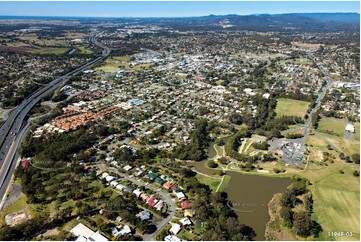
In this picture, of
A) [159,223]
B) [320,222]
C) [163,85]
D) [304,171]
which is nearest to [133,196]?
[159,223]

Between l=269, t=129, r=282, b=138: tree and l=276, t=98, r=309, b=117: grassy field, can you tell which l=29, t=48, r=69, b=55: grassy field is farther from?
l=269, t=129, r=282, b=138: tree

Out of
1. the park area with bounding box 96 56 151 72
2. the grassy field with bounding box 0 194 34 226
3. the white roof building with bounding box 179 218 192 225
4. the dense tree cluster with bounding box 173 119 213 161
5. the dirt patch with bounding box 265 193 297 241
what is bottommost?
the dirt patch with bounding box 265 193 297 241

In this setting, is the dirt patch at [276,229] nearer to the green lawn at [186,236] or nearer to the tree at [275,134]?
the green lawn at [186,236]

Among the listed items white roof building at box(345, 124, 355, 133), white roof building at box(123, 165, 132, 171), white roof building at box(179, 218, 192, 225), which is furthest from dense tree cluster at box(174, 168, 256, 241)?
white roof building at box(345, 124, 355, 133)

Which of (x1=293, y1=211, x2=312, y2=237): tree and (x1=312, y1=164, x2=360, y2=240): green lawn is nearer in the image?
(x1=293, y1=211, x2=312, y2=237): tree

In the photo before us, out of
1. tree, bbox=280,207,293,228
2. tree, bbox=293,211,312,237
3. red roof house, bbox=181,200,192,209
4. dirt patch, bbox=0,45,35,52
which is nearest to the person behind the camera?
tree, bbox=293,211,312,237

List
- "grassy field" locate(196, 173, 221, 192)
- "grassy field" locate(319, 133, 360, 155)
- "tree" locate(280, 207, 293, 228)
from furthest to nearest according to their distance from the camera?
"grassy field" locate(319, 133, 360, 155) → "grassy field" locate(196, 173, 221, 192) → "tree" locate(280, 207, 293, 228)

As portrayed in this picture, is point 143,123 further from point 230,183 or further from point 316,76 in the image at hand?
point 316,76
